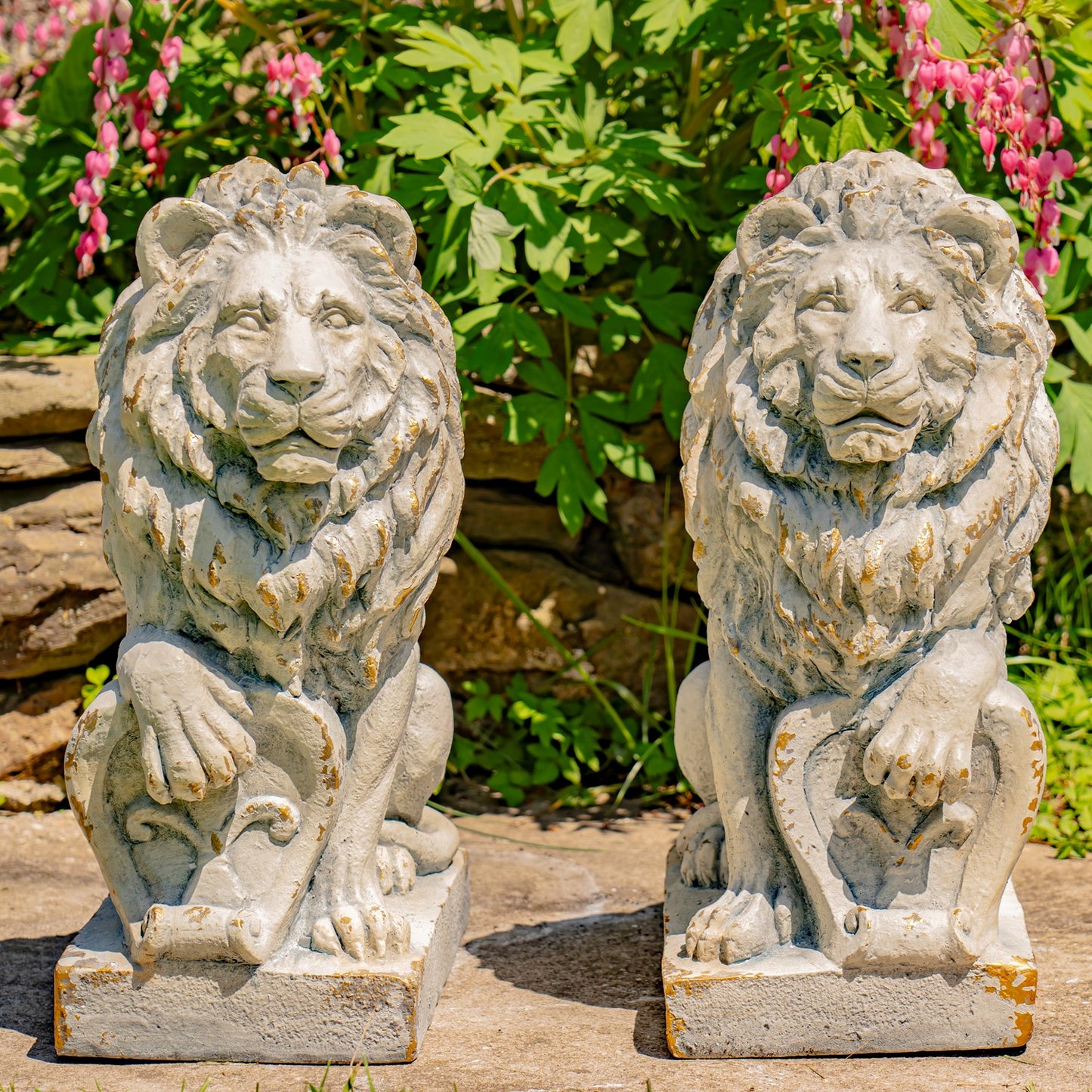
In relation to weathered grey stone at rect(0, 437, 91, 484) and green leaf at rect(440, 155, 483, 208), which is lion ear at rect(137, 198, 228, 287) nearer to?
green leaf at rect(440, 155, 483, 208)

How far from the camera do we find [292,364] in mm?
2723

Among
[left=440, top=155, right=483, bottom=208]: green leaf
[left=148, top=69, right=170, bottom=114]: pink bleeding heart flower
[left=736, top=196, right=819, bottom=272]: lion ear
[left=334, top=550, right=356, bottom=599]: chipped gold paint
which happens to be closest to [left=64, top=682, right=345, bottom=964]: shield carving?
[left=334, top=550, right=356, bottom=599]: chipped gold paint

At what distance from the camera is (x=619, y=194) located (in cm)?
434

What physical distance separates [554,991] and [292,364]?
1.56 metres

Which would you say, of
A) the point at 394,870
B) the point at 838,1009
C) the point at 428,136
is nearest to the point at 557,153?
the point at 428,136

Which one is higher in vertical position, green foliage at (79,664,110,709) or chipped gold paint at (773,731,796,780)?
chipped gold paint at (773,731,796,780)

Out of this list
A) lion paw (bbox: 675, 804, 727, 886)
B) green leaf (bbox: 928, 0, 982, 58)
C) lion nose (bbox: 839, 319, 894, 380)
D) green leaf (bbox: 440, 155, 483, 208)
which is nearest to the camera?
lion nose (bbox: 839, 319, 894, 380)

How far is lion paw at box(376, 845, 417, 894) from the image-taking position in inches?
132

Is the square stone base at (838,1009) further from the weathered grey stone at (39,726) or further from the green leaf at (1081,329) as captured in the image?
the weathered grey stone at (39,726)

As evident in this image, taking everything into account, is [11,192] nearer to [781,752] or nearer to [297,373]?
[297,373]

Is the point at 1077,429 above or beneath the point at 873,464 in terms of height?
beneath

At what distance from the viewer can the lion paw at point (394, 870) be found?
132 inches

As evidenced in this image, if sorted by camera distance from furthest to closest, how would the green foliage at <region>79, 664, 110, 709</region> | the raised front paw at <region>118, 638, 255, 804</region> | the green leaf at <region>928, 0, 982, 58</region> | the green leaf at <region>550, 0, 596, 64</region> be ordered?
1. the green foliage at <region>79, 664, 110, 709</region>
2. the green leaf at <region>550, 0, 596, 64</region>
3. the green leaf at <region>928, 0, 982, 58</region>
4. the raised front paw at <region>118, 638, 255, 804</region>

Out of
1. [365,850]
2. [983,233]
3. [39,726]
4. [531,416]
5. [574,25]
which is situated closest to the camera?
[983,233]
